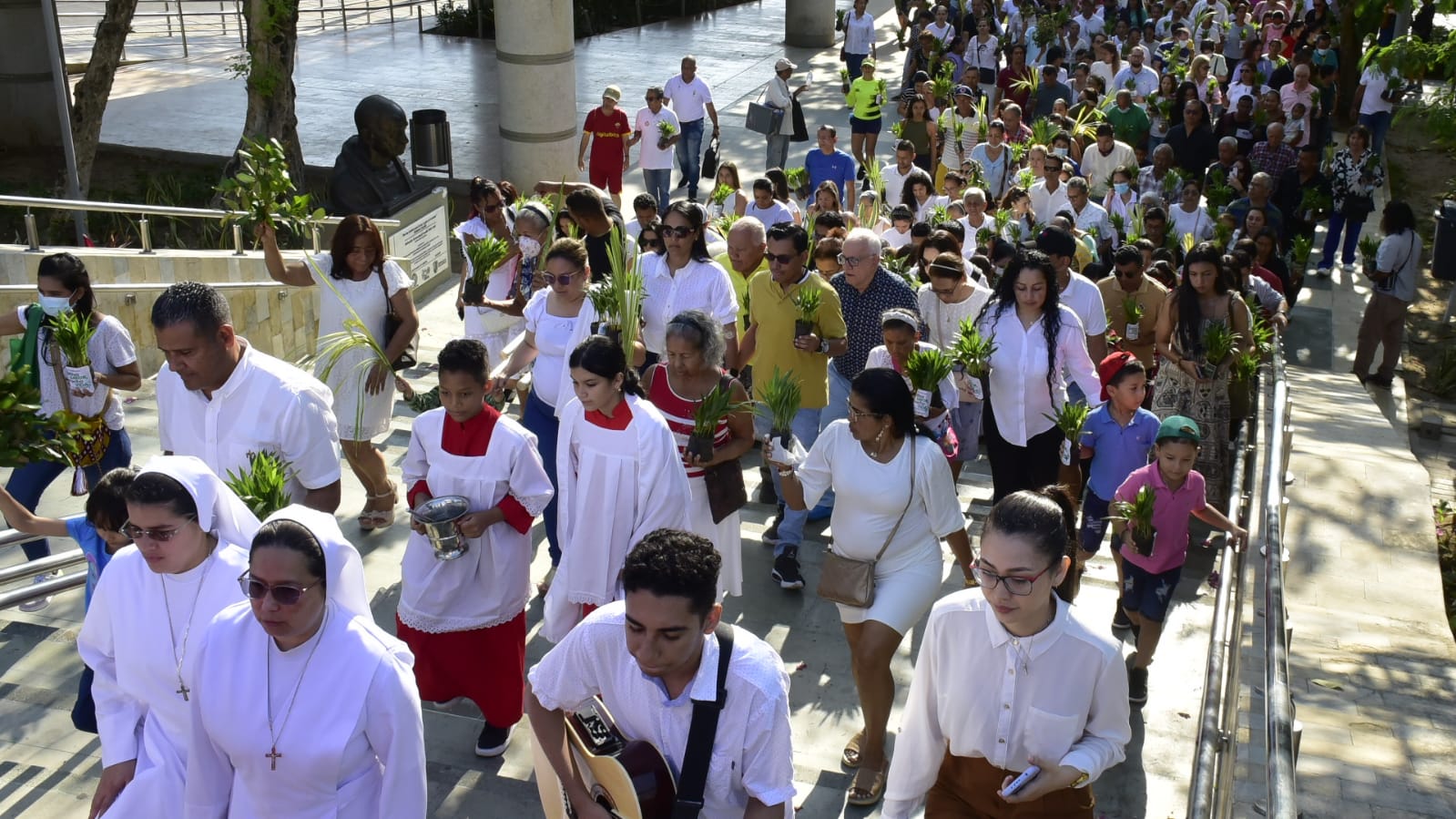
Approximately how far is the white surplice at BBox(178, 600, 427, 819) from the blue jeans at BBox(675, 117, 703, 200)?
14876 millimetres

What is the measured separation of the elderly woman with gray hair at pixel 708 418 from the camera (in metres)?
6.49

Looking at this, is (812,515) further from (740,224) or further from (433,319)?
(433,319)

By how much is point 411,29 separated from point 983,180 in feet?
63.7

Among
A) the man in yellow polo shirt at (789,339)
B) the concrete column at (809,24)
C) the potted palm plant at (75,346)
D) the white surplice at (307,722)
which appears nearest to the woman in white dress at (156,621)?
the white surplice at (307,722)

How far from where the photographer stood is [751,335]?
8.53 metres

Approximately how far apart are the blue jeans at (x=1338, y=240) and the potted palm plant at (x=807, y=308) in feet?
38.3

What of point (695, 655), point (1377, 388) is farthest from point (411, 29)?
point (695, 655)

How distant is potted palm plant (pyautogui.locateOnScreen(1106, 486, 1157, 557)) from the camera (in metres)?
6.66

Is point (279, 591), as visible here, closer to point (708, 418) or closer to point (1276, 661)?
point (708, 418)

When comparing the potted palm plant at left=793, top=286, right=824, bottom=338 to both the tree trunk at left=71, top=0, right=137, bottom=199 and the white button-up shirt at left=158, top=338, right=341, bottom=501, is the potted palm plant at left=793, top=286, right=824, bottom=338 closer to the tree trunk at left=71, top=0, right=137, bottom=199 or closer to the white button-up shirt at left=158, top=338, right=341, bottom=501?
the white button-up shirt at left=158, top=338, right=341, bottom=501

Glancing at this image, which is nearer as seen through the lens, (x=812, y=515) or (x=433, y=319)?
(x=812, y=515)

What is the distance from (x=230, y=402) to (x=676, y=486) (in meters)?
1.89

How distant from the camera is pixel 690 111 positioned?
18.3m

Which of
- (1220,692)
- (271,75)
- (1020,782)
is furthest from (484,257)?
(271,75)
